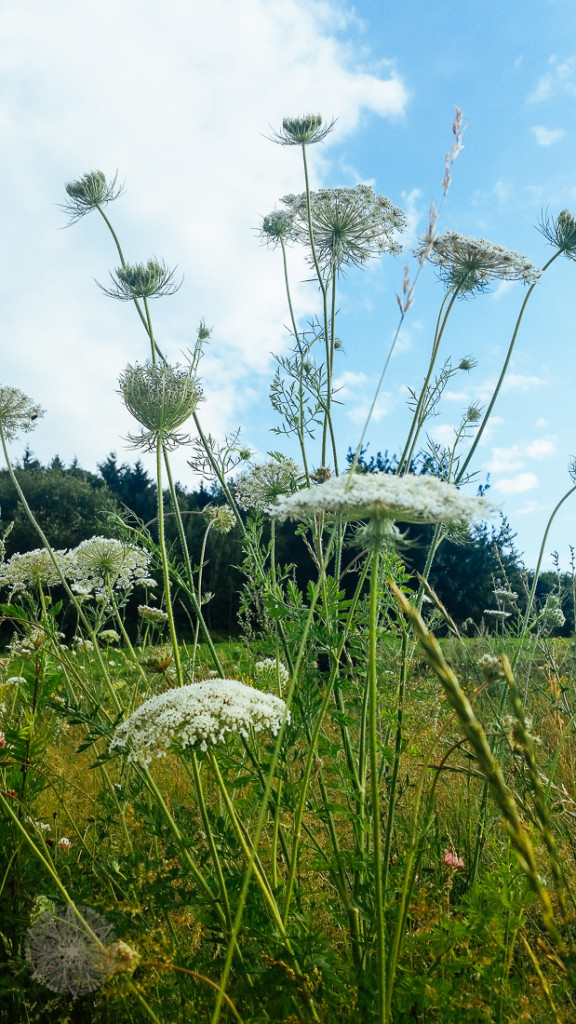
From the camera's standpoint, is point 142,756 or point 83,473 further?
point 83,473

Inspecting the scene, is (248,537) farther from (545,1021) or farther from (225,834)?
(545,1021)

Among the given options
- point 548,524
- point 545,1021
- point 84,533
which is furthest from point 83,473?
point 545,1021

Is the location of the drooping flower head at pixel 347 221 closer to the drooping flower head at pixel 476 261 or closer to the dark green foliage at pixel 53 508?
the drooping flower head at pixel 476 261

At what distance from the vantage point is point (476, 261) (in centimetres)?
320

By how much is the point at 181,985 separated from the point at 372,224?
131 inches

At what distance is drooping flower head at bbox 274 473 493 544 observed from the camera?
1.31m

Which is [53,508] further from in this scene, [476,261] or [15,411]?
[476,261]

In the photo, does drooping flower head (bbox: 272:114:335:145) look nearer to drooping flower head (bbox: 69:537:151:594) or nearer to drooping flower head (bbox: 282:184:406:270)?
drooping flower head (bbox: 282:184:406:270)

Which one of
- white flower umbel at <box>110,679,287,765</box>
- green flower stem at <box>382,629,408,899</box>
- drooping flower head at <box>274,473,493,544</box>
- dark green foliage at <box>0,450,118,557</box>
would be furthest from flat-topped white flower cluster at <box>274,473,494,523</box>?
dark green foliage at <box>0,450,118,557</box>

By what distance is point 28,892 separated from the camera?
2.76 metres

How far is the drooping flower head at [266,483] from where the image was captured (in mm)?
3320

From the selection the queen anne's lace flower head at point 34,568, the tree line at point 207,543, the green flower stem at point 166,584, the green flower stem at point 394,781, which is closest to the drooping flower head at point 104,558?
the queen anne's lace flower head at point 34,568

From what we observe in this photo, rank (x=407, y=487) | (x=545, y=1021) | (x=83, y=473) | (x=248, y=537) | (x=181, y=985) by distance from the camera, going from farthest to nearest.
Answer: (x=83, y=473)
(x=248, y=537)
(x=181, y=985)
(x=545, y=1021)
(x=407, y=487)

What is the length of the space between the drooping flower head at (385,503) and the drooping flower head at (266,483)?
5.71 ft
